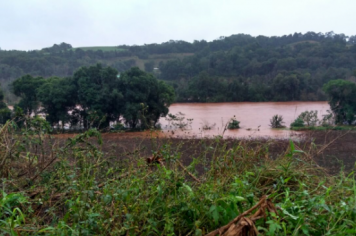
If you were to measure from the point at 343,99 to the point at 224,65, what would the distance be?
19592mm

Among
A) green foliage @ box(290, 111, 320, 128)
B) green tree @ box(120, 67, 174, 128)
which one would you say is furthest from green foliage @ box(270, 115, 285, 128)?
green tree @ box(120, 67, 174, 128)

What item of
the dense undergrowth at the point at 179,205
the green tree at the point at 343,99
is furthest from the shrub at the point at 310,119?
the dense undergrowth at the point at 179,205

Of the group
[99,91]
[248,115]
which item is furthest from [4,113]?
[248,115]

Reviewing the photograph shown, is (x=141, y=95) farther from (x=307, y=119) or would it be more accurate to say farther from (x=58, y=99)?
(x=307, y=119)

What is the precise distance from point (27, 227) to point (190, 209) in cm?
73

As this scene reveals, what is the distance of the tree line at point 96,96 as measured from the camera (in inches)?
575

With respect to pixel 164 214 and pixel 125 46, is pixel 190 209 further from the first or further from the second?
pixel 125 46

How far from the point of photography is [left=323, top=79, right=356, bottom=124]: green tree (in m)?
17.5

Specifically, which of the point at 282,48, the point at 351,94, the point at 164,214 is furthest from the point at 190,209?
the point at 282,48

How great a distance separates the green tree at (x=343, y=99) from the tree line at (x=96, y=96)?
28.5ft

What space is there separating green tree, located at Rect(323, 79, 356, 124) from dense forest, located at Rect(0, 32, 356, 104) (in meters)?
8.33

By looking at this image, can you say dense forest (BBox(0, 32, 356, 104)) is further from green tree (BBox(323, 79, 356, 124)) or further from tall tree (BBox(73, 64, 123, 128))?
green tree (BBox(323, 79, 356, 124))

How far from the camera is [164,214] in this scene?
1.56 metres

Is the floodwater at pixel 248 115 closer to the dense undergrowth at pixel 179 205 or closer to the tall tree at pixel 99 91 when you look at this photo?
the tall tree at pixel 99 91
